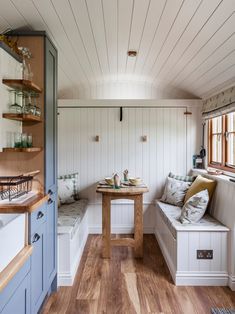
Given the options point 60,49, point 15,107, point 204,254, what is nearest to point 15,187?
point 15,107

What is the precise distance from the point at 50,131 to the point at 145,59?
145 cm

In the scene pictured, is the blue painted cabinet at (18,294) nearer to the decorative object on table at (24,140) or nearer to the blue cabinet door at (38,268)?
the blue cabinet door at (38,268)

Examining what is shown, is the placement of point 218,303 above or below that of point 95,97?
below

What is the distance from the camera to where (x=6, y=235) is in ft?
4.33

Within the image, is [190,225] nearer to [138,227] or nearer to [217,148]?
[138,227]

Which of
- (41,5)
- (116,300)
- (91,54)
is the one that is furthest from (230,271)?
(41,5)

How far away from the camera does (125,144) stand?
4020 mm

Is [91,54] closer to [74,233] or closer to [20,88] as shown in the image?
[20,88]

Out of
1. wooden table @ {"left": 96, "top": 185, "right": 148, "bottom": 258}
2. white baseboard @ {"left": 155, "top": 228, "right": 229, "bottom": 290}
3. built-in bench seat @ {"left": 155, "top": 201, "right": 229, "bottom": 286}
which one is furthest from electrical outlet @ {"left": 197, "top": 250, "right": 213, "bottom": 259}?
wooden table @ {"left": 96, "top": 185, "right": 148, "bottom": 258}

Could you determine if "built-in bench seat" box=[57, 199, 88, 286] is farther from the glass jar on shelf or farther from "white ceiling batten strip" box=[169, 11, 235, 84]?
"white ceiling batten strip" box=[169, 11, 235, 84]

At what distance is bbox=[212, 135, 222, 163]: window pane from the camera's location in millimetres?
3480

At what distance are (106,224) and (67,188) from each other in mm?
869

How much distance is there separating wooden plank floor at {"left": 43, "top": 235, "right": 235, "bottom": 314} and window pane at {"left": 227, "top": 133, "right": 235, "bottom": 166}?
56.2 inches

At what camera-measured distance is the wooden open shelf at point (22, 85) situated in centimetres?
188
